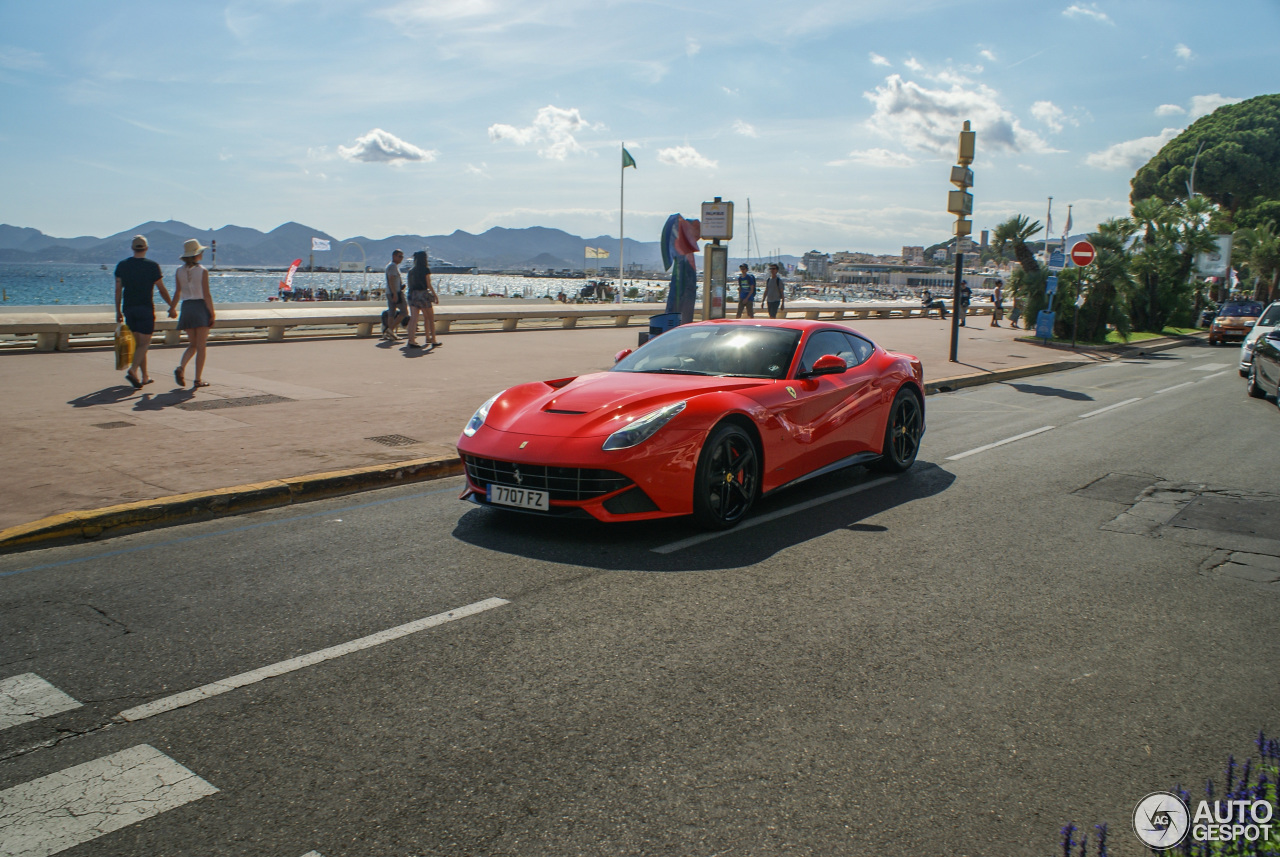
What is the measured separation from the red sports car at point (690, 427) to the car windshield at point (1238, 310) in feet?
99.4

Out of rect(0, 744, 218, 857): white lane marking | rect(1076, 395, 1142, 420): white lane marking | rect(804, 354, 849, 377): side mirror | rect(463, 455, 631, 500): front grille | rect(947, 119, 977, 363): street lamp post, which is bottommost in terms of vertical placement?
rect(1076, 395, 1142, 420): white lane marking

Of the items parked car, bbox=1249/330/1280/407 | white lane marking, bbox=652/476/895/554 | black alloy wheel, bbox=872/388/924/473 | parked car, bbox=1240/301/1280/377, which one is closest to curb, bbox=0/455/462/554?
white lane marking, bbox=652/476/895/554

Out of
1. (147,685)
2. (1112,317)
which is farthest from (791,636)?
(1112,317)

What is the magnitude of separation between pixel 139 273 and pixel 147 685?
921 centimetres

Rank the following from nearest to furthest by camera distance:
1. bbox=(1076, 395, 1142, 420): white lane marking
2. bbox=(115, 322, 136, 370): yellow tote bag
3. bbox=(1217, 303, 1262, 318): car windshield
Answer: bbox=(115, 322, 136, 370): yellow tote bag → bbox=(1076, 395, 1142, 420): white lane marking → bbox=(1217, 303, 1262, 318): car windshield

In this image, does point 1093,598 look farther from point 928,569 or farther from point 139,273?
point 139,273

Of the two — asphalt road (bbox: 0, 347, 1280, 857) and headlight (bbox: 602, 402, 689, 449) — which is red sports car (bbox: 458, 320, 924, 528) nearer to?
headlight (bbox: 602, 402, 689, 449)

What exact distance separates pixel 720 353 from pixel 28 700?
4.89 m

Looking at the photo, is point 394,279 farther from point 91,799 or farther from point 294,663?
point 91,799

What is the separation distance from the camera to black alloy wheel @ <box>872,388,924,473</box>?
307 inches

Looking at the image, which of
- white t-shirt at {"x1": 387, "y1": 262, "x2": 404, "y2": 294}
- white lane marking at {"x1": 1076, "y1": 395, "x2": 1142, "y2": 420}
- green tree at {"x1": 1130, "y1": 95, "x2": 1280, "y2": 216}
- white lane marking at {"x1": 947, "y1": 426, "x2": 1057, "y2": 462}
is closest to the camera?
white lane marking at {"x1": 947, "y1": 426, "x2": 1057, "y2": 462}

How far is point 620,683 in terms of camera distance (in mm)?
3504

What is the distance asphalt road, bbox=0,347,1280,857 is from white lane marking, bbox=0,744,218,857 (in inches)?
0.4

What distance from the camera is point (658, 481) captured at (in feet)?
17.9
